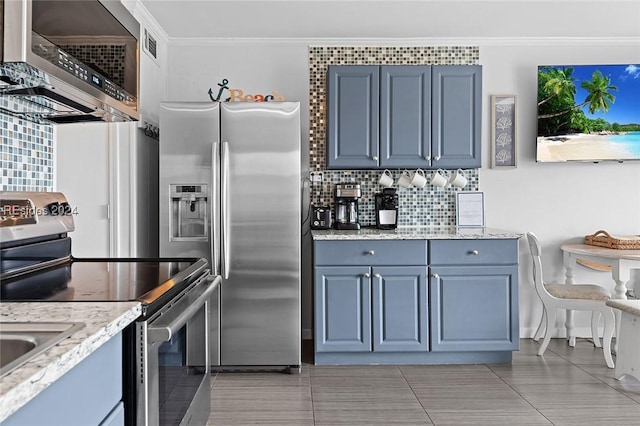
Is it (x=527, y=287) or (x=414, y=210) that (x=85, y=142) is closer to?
(x=414, y=210)

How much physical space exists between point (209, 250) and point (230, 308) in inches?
15.4

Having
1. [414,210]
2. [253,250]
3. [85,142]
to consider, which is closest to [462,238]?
[414,210]

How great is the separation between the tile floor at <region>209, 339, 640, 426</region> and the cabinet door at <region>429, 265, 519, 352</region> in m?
0.16

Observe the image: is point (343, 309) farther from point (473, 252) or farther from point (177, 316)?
point (177, 316)

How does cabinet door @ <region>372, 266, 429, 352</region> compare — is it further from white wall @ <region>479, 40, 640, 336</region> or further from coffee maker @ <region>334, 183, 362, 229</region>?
white wall @ <region>479, 40, 640, 336</region>

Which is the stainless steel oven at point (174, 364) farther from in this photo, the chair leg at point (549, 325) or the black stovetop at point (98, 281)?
the chair leg at point (549, 325)

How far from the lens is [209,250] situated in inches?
124

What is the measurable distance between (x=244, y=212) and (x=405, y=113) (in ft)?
4.38

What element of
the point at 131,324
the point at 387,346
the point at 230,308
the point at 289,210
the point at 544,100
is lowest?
the point at 387,346

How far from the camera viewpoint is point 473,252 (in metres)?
3.29

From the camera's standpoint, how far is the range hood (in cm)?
127

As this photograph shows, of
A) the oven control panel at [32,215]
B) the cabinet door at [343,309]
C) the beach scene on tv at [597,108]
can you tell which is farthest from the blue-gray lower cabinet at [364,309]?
the beach scene on tv at [597,108]

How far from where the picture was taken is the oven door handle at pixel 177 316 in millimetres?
1283

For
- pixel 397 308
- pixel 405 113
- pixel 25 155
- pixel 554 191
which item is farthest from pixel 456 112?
pixel 25 155
